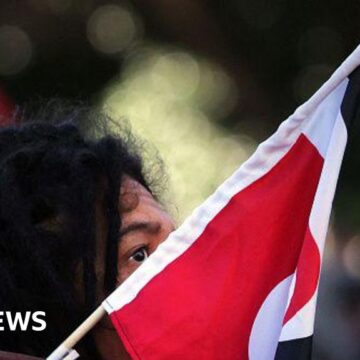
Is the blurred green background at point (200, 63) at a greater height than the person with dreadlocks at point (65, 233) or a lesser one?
greater

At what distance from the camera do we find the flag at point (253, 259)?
2801 millimetres

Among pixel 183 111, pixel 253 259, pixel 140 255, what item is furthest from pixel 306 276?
pixel 183 111

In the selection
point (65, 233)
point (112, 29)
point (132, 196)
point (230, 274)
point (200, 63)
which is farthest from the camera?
point (200, 63)

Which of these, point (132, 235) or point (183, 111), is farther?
point (183, 111)

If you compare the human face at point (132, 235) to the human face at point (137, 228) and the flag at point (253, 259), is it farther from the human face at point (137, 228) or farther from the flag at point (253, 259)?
the flag at point (253, 259)

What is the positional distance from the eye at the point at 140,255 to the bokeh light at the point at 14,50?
12.0 feet

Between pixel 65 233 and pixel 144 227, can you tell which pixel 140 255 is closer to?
pixel 144 227

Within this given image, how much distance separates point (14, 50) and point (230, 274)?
4.18 meters

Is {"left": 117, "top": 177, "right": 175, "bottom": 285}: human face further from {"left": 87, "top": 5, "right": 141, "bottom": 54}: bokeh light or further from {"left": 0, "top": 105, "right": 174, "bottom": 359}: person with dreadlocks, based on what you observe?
{"left": 87, "top": 5, "right": 141, "bottom": 54}: bokeh light

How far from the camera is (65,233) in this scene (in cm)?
309

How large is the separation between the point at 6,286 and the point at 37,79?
375 cm

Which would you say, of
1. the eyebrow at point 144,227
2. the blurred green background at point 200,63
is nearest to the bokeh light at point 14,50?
the blurred green background at point 200,63

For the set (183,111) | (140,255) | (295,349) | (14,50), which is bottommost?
(295,349)

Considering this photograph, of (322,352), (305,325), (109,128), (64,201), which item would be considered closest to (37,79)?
(322,352)
